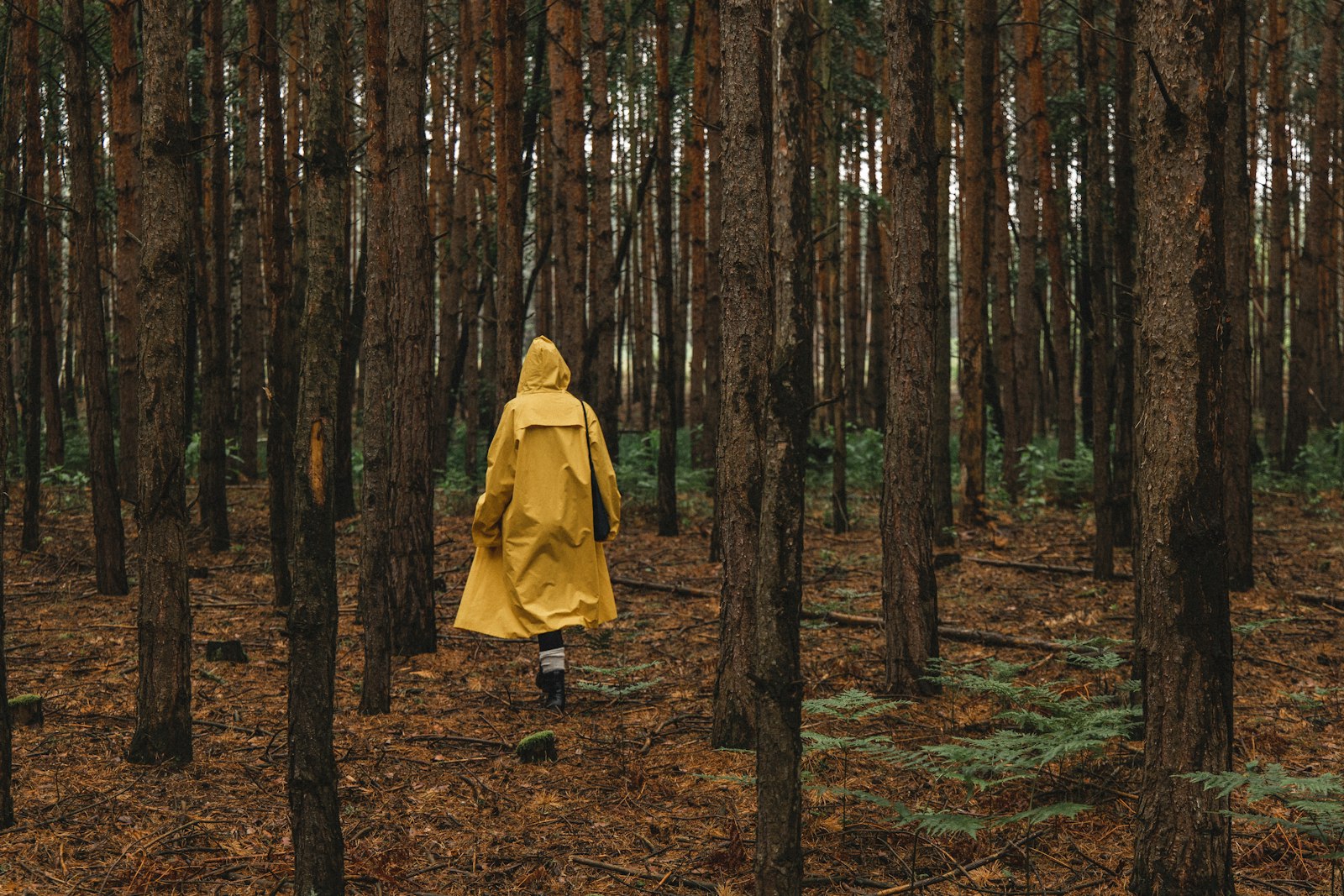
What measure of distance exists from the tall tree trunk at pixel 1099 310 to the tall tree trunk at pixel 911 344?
277 cm

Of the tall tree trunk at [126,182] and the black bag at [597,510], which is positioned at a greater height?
the tall tree trunk at [126,182]

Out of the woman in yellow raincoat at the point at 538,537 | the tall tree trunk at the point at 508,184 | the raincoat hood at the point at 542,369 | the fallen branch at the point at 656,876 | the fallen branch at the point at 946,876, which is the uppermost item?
the tall tree trunk at the point at 508,184

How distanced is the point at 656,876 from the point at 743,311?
2316mm

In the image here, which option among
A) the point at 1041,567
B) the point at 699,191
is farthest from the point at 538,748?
the point at 699,191

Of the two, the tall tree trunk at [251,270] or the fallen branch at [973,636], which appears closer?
the fallen branch at [973,636]

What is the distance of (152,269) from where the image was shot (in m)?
4.38

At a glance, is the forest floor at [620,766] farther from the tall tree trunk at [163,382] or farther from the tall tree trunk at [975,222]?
the tall tree trunk at [975,222]

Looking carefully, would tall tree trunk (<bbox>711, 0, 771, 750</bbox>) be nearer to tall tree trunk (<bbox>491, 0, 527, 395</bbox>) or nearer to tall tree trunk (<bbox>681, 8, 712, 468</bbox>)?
tall tree trunk (<bbox>491, 0, 527, 395</bbox>)

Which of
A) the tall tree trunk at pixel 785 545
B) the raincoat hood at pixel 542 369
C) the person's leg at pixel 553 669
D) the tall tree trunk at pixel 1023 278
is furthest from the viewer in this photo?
the tall tree trunk at pixel 1023 278

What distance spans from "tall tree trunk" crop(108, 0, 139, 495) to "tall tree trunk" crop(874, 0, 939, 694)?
5.54 metres

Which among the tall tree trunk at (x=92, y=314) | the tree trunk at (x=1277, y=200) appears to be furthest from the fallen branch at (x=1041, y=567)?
the tall tree trunk at (x=92, y=314)

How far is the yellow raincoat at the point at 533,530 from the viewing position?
5.86 meters

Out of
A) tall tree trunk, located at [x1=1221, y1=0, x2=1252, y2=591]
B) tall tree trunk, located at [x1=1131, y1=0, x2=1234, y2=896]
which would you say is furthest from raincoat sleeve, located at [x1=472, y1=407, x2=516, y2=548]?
tall tree trunk, located at [x1=1221, y1=0, x2=1252, y2=591]

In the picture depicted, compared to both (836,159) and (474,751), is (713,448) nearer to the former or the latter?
(836,159)
